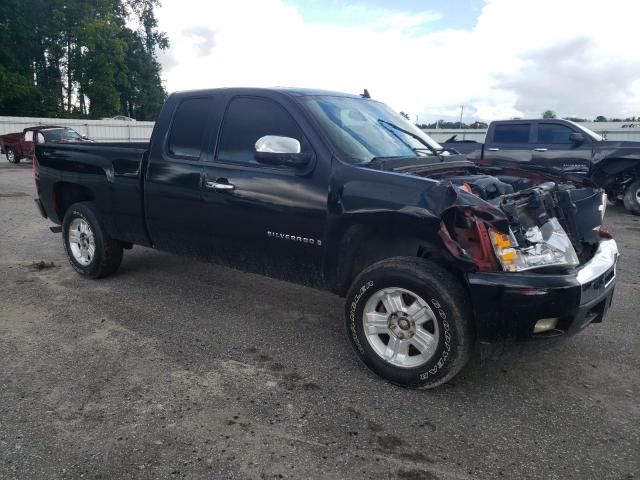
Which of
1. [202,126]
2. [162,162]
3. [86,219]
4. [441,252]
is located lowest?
[86,219]

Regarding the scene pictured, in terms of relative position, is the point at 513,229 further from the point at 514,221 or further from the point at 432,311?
the point at 432,311

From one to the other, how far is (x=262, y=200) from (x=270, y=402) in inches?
57.6

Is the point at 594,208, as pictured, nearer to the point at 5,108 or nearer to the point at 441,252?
the point at 441,252

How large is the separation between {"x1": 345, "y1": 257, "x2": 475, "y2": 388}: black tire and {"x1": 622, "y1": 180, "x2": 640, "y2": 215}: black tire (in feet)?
30.1

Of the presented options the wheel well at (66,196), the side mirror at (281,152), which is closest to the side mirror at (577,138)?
the side mirror at (281,152)

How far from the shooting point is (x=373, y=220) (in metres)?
3.33

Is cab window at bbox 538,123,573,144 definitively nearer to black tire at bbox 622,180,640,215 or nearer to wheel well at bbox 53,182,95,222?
black tire at bbox 622,180,640,215

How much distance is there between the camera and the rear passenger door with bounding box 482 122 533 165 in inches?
440

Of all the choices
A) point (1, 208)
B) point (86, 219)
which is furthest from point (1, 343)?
point (1, 208)

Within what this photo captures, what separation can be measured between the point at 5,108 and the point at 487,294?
1986 inches

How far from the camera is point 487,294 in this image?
114 inches

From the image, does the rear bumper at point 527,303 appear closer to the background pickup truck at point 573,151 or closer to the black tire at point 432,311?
the black tire at point 432,311

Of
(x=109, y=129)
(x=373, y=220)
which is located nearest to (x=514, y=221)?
(x=373, y=220)

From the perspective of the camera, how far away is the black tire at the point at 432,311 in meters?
3.01
